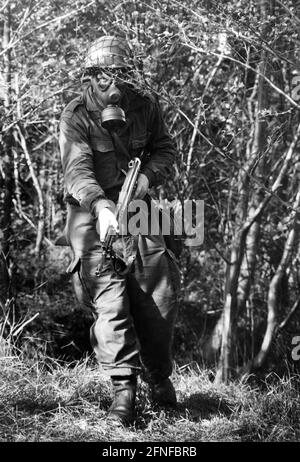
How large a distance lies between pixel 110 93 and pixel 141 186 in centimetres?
56

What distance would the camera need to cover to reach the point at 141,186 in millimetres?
4727

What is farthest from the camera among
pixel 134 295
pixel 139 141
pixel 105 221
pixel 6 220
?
pixel 6 220

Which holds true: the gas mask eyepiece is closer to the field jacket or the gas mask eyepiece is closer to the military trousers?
the field jacket

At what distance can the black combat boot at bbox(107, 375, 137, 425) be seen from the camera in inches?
179

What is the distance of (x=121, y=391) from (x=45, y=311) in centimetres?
221

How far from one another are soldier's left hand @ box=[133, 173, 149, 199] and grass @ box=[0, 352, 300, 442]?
124 centimetres

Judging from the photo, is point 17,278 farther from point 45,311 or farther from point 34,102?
point 34,102

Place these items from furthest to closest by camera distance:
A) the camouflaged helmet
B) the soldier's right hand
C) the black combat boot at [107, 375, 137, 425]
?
1. the camouflaged helmet
2. the black combat boot at [107, 375, 137, 425]
3. the soldier's right hand

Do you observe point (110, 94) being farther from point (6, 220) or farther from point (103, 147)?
point (6, 220)

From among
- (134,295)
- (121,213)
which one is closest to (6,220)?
(134,295)

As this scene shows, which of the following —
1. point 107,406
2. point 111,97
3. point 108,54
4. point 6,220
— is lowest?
point 107,406

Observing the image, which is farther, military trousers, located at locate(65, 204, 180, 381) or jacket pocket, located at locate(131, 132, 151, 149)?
jacket pocket, located at locate(131, 132, 151, 149)

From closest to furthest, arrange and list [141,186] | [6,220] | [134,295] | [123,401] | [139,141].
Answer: [123,401]
[141,186]
[134,295]
[139,141]
[6,220]

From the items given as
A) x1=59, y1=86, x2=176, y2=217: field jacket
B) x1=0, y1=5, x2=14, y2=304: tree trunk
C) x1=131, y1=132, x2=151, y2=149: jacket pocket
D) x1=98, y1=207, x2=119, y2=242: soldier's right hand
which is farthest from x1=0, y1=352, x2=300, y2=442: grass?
x1=131, y1=132, x2=151, y2=149: jacket pocket
